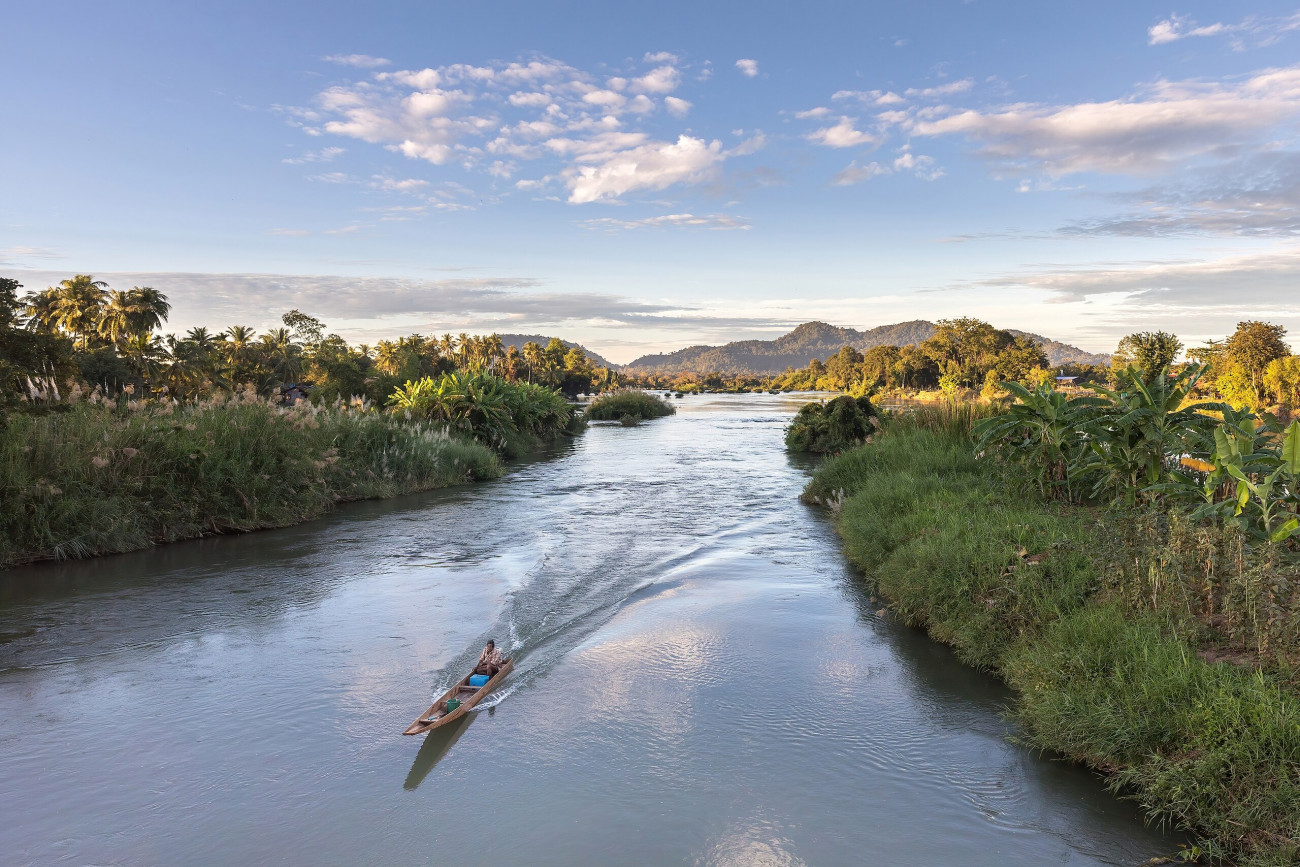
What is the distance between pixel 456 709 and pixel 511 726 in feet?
1.65

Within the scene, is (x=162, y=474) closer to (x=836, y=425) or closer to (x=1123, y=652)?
(x=1123, y=652)

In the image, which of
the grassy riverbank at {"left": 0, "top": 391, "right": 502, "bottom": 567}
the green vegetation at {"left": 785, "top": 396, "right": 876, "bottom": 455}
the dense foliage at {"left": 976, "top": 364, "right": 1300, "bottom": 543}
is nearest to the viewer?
the dense foliage at {"left": 976, "top": 364, "right": 1300, "bottom": 543}

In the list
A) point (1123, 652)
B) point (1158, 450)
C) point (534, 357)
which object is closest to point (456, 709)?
point (1123, 652)

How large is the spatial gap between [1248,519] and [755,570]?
21.8ft

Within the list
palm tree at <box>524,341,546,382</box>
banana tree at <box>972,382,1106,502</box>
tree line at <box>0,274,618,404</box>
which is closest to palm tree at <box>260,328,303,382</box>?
tree line at <box>0,274,618,404</box>

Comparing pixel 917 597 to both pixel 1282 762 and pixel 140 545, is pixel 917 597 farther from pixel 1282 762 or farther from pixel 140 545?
pixel 140 545

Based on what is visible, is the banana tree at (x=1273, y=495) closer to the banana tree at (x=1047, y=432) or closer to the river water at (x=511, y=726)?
the river water at (x=511, y=726)

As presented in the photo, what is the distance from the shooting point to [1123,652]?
5805 mm

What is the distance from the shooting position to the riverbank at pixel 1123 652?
452cm

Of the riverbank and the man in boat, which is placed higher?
the riverbank

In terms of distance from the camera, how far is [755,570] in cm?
1227

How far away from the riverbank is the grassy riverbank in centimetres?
1154

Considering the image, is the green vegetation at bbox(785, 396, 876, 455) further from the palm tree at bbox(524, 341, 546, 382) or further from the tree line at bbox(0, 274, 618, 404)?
the palm tree at bbox(524, 341, 546, 382)

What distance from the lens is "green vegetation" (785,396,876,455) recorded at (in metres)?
29.4
